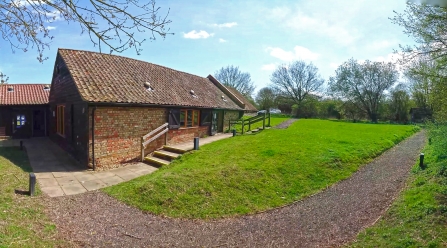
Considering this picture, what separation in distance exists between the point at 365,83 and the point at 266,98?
766 inches

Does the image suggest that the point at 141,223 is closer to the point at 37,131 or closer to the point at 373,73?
the point at 37,131

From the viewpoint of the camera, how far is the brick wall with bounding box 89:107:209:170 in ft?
34.9

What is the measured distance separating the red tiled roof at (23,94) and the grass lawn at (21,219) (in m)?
13.1

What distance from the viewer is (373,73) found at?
153ft

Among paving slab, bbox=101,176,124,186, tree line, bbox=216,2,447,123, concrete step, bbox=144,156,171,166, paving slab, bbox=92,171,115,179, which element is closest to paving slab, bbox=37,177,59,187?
paving slab, bbox=92,171,115,179

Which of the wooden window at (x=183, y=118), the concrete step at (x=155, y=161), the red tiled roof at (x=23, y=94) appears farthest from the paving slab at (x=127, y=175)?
the red tiled roof at (x=23, y=94)

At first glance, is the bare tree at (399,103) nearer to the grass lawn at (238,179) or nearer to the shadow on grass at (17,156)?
the grass lawn at (238,179)

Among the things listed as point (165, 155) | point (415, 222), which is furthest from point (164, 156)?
point (415, 222)

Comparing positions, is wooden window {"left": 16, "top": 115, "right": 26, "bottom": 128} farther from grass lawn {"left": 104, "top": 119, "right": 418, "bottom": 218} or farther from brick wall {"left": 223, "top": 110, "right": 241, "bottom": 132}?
brick wall {"left": 223, "top": 110, "right": 241, "bottom": 132}

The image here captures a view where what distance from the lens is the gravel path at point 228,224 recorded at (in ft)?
16.7

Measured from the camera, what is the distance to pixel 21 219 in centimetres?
509

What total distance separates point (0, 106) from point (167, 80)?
12299mm

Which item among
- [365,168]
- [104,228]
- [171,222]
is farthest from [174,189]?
[365,168]

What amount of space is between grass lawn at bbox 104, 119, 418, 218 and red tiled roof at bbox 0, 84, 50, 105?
Result: 50.4 feet
